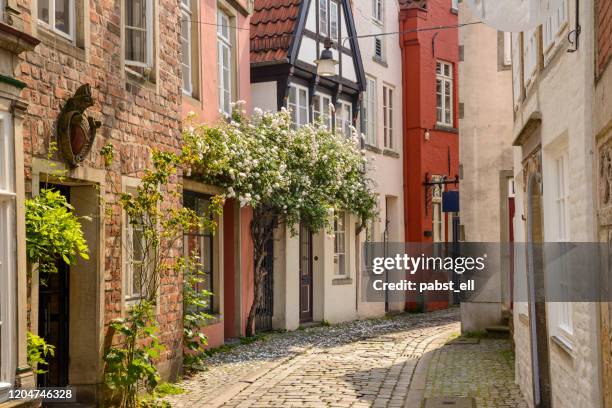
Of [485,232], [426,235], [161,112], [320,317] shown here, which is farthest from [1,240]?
[426,235]

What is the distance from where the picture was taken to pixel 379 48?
77.8ft

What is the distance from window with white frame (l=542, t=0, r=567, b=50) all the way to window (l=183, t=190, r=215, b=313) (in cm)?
691

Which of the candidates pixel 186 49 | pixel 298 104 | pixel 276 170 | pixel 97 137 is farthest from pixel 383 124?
pixel 97 137

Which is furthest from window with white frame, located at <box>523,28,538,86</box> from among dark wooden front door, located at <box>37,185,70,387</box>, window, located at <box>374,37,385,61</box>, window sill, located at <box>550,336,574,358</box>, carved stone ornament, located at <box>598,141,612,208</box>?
window, located at <box>374,37,385,61</box>

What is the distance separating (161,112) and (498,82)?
801cm

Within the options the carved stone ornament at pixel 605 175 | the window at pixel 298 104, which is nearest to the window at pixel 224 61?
the window at pixel 298 104

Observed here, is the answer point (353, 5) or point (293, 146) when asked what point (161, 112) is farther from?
point (353, 5)

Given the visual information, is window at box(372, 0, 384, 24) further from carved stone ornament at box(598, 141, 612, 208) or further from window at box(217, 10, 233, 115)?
carved stone ornament at box(598, 141, 612, 208)

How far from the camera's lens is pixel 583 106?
Answer: 6109mm

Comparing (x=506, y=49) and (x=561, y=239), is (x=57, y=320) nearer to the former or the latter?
(x=561, y=239)

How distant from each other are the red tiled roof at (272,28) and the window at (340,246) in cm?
424

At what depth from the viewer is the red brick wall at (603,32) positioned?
5.40 metres

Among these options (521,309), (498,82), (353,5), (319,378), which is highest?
(353,5)

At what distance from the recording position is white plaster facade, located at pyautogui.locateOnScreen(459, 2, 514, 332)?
16.5 meters
